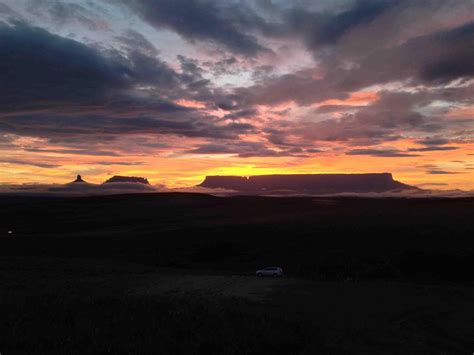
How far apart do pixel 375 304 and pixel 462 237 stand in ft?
102

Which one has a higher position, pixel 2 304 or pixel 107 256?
pixel 2 304

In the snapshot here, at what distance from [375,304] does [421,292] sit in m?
3.93

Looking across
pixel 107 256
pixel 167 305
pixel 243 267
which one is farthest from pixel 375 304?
pixel 107 256

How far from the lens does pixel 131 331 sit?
30.0 ft

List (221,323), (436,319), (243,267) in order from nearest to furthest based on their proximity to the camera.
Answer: (221,323), (436,319), (243,267)

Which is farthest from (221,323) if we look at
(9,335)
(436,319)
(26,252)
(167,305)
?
(26,252)

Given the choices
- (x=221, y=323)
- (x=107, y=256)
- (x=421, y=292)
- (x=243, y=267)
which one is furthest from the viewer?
(x=107, y=256)

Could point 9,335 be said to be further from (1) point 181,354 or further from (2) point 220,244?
(2) point 220,244

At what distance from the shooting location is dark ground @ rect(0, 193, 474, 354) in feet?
29.0

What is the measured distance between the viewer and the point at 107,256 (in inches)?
1839

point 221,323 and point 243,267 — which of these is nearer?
point 221,323

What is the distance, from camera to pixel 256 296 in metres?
18.5

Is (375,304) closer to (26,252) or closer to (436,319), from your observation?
(436,319)

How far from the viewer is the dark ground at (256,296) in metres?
8.83
